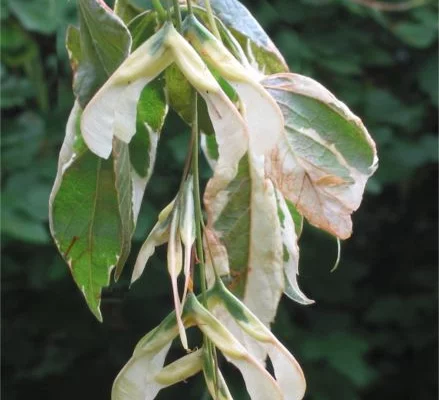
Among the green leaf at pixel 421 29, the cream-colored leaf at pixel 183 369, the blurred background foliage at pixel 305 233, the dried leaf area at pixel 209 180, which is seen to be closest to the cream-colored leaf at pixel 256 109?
the dried leaf area at pixel 209 180

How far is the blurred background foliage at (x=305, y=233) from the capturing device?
142cm

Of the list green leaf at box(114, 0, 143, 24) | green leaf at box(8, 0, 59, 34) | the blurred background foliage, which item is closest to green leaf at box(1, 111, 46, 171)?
the blurred background foliage

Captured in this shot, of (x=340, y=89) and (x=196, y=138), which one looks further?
(x=340, y=89)

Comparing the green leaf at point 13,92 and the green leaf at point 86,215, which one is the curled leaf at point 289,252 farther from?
the green leaf at point 13,92

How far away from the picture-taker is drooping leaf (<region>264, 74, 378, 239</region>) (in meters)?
0.50

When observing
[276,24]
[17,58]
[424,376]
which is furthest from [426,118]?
[17,58]

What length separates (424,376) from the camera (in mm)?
2309

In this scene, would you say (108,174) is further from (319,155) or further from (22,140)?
(22,140)

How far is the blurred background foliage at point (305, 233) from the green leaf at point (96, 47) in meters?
0.70

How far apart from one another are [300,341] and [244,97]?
1.38m

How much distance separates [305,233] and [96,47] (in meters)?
Answer: 1.21

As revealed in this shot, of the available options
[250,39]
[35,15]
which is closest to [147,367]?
[250,39]

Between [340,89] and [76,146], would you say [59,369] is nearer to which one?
[340,89]

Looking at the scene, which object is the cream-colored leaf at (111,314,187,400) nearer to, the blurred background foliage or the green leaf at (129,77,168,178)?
the green leaf at (129,77,168,178)
